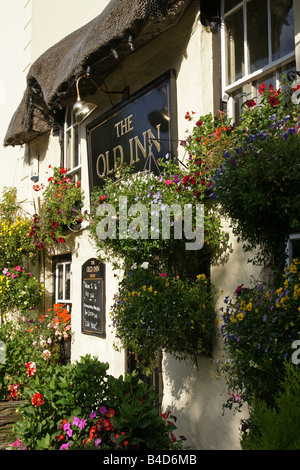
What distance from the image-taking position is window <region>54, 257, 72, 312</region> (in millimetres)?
7387

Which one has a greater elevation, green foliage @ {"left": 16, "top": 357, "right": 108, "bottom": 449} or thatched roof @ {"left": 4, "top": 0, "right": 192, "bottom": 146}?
thatched roof @ {"left": 4, "top": 0, "right": 192, "bottom": 146}

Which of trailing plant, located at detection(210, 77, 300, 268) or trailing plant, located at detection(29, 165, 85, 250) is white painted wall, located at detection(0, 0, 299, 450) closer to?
trailing plant, located at detection(29, 165, 85, 250)

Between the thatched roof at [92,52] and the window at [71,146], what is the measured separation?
342mm

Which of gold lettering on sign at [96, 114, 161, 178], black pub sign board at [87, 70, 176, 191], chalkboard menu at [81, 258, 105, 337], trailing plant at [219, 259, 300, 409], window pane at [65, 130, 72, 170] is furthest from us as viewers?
window pane at [65, 130, 72, 170]

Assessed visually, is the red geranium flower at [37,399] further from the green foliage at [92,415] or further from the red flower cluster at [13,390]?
the red flower cluster at [13,390]

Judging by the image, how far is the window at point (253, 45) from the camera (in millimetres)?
3641

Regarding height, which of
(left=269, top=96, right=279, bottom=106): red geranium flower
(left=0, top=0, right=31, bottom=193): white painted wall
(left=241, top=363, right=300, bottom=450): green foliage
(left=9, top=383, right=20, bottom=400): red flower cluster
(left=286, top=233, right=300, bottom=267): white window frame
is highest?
(left=0, top=0, right=31, bottom=193): white painted wall

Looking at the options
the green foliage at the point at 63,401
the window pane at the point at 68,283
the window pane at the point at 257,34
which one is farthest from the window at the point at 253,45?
the window pane at the point at 68,283

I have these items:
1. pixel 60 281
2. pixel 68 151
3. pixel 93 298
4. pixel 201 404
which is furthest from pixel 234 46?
pixel 60 281

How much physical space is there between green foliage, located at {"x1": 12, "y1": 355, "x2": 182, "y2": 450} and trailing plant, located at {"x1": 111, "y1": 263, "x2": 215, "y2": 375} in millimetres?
447

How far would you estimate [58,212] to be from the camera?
6.55 m

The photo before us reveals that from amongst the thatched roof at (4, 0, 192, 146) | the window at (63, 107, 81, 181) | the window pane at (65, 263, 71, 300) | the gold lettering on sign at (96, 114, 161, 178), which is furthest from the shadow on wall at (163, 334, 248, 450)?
the window at (63, 107, 81, 181)
